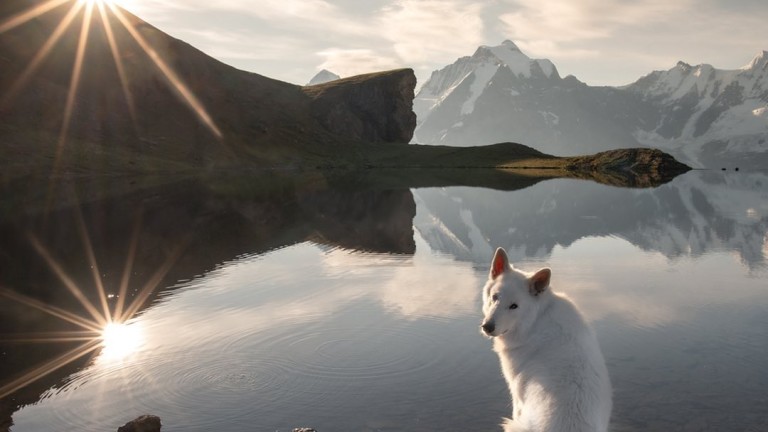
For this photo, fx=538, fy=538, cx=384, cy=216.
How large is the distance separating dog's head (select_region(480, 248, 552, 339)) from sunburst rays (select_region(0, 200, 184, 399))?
12.7 meters

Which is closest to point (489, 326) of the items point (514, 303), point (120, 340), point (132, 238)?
point (514, 303)

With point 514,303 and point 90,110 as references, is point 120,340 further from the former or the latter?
point 90,110

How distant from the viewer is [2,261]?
30484mm

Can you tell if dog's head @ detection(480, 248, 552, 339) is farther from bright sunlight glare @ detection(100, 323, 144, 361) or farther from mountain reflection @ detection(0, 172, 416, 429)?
bright sunlight glare @ detection(100, 323, 144, 361)

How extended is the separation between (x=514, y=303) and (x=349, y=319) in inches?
471

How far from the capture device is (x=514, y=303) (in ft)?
29.1

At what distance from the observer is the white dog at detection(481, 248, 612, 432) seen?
7680 millimetres

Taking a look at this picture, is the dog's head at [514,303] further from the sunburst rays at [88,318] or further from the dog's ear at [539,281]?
the sunburst rays at [88,318]

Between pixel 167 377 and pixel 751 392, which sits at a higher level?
pixel 167 377

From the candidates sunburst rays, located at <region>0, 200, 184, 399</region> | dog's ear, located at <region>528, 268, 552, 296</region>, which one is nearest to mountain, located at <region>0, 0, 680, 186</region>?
sunburst rays, located at <region>0, 200, 184, 399</region>

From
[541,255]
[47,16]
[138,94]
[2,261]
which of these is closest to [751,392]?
[541,255]

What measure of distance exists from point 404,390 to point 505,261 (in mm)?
5803

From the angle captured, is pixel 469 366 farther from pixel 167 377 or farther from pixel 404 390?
pixel 167 377

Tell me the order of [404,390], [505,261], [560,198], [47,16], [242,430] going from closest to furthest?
[505,261] < [242,430] < [404,390] < [560,198] < [47,16]
